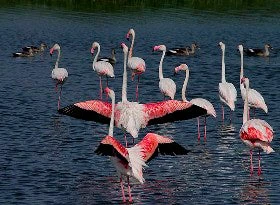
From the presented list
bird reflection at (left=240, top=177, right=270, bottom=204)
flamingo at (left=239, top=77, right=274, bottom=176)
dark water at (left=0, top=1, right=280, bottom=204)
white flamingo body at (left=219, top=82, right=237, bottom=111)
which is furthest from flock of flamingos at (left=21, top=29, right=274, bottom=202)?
white flamingo body at (left=219, top=82, right=237, bottom=111)

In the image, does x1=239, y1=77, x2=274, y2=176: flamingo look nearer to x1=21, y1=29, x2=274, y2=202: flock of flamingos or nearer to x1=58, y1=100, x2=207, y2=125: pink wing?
x1=21, y1=29, x2=274, y2=202: flock of flamingos

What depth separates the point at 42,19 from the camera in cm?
4844

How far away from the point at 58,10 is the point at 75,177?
39454mm

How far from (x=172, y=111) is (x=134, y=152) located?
2137 mm

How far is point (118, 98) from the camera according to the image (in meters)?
23.3

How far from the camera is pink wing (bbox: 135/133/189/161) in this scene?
1232 cm

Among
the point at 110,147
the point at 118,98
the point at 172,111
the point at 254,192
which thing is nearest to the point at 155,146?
the point at 110,147

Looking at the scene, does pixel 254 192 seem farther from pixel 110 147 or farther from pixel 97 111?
pixel 110 147

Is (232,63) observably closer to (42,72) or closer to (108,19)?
(42,72)

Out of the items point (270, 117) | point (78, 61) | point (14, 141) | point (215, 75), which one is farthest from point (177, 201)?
point (78, 61)

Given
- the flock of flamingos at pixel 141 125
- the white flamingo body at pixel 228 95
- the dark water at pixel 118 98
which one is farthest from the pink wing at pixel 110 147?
the white flamingo body at pixel 228 95

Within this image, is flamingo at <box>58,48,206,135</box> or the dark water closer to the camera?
the dark water

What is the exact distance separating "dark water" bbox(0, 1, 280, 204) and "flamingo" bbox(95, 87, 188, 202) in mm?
740

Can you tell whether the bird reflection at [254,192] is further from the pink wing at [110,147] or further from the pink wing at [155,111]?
the pink wing at [110,147]
